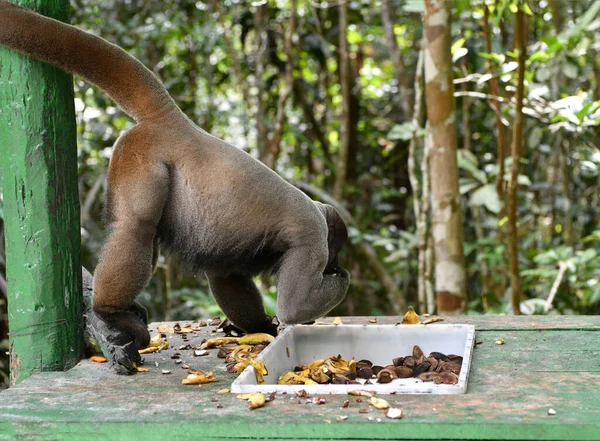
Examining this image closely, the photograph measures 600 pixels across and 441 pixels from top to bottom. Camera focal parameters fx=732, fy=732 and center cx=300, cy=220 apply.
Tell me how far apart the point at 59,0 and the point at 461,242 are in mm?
2496

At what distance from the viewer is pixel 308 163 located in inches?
309

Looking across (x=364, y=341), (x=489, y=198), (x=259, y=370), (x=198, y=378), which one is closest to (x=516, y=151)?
(x=489, y=198)

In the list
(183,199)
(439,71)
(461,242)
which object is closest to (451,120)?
(439,71)

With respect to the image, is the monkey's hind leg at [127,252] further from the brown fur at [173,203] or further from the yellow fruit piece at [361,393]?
the yellow fruit piece at [361,393]

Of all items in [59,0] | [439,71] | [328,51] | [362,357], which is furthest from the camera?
[328,51]

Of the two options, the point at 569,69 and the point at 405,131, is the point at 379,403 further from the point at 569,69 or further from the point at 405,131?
the point at 569,69

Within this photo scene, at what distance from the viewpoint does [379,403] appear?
1.96m

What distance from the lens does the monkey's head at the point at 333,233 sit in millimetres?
3193

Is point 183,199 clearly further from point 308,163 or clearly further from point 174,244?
point 308,163

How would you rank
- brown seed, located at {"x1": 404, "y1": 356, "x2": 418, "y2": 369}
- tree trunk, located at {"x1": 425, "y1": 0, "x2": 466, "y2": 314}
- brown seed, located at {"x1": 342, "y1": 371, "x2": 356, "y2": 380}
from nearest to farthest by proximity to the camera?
brown seed, located at {"x1": 342, "y1": 371, "x2": 356, "y2": 380} → brown seed, located at {"x1": 404, "y1": 356, "x2": 418, "y2": 369} → tree trunk, located at {"x1": 425, "y1": 0, "x2": 466, "y2": 314}

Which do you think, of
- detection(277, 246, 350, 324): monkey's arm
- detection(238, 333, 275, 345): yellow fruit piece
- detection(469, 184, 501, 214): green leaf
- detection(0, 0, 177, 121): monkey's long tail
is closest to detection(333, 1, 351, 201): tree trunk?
detection(469, 184, 501, 214): green leaf

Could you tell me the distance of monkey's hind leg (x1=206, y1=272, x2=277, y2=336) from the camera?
3264 mm

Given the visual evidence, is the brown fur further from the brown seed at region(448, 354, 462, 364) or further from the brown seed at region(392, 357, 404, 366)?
the brown seed at region(448, 354, 462, 364)

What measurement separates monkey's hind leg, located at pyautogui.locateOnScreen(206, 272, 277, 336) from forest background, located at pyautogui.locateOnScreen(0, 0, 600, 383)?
114cm
